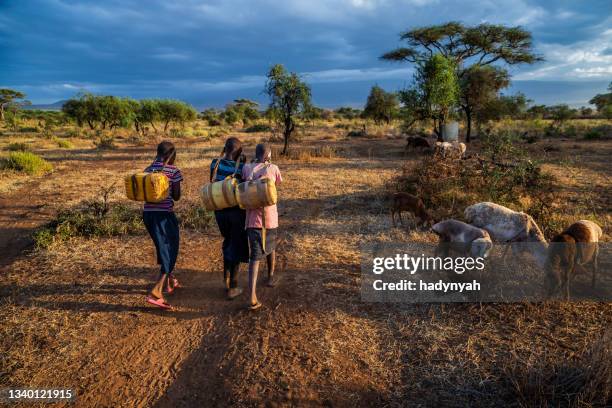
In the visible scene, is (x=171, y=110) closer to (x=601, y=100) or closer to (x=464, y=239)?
(x=464, y=239)

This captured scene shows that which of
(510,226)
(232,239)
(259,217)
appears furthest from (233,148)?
(510,226)

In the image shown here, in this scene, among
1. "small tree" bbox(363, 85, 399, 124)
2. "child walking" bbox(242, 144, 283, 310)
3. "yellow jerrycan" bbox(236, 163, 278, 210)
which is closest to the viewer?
"yellow jerrycan" bbox(236, 163, 278, 210)

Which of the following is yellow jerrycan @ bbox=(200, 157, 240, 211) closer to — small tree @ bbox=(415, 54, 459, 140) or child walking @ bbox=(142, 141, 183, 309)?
child walking @ bbox=(142, 141, 183, 309)

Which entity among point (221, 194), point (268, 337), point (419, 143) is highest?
point (419, 143)

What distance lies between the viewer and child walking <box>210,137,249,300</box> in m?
4.19

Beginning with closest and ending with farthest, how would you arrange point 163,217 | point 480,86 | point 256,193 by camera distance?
1. point 256,193
2. point 163,217
3. point 480,86

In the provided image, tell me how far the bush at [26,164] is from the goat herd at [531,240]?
1446 cm

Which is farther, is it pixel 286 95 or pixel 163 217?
pixel 286 95

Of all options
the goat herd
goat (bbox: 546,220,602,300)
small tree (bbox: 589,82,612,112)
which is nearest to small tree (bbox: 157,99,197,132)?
the goat herd

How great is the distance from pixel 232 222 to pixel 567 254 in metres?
3.99

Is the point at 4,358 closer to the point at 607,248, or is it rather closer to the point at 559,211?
the point at 607,248

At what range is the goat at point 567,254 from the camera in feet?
13.8

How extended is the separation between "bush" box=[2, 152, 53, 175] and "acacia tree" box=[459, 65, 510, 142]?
2062cm

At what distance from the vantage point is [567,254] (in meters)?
4.17
